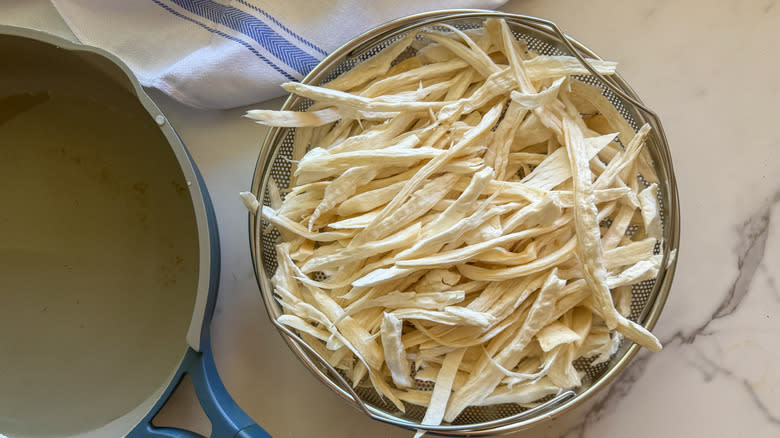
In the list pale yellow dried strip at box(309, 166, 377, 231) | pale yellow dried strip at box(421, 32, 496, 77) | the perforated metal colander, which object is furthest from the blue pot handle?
pale yellow dried strip at box(421, 32, 496, 77)

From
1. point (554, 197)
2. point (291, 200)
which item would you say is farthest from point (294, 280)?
point (554, 197)

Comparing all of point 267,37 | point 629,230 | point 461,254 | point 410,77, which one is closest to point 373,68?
point 410,77

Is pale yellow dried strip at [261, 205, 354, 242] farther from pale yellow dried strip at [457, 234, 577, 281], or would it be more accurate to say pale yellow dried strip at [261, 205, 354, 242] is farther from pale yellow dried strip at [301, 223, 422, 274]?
pale yellow dried strip at [457, 234, 577, 281]

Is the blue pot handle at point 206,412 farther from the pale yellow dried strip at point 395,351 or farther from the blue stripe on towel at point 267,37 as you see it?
the blue stripe on towel at point 267,37

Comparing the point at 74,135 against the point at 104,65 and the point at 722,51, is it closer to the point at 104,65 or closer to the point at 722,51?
the point at 104,65

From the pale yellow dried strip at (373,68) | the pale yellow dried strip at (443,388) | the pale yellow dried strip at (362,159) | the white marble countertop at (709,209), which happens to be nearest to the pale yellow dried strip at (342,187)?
the pale yellow dried strip at (362,159)

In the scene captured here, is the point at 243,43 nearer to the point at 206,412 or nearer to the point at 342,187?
the point at 342,187

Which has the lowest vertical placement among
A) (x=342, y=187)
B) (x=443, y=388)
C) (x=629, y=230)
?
(x=443, y=388)

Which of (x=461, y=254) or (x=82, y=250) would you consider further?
(x=82, y=250)
